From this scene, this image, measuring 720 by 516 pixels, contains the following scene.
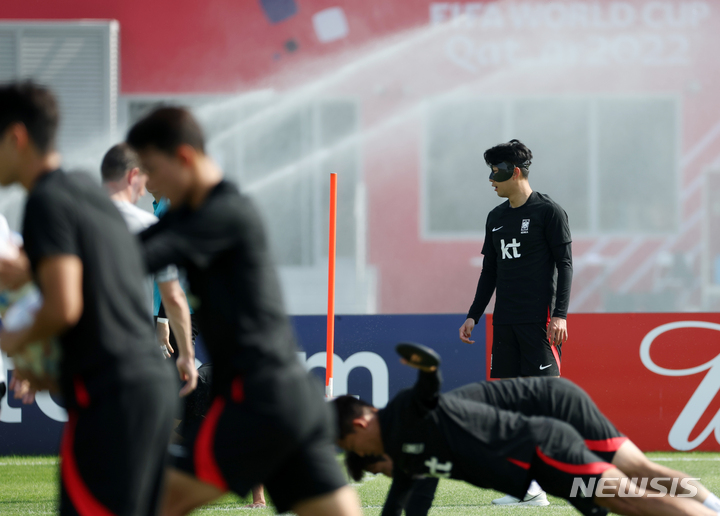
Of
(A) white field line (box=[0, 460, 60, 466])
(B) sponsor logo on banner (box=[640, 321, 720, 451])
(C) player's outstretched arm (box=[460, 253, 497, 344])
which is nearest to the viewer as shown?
(C) player's outstretched arm (box=[460, 253, 497, 344])

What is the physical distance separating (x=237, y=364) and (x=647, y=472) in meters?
2.15

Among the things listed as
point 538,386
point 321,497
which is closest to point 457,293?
point 538,386

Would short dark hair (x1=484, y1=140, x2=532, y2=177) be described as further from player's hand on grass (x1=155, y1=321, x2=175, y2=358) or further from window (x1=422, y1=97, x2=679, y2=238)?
window (x1=422, y1=97, x2=679, y2=238)

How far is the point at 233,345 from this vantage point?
251 cm

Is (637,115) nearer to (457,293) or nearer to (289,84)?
(457,293)

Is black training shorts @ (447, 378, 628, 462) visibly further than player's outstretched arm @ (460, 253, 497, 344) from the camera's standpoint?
No

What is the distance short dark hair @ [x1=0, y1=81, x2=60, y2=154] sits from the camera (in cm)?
250

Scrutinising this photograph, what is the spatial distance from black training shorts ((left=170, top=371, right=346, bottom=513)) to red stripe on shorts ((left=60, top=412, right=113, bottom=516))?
1.18 ft

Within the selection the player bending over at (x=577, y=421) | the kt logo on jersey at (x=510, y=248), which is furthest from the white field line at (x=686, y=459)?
the player bending over at (x=577, y=421)

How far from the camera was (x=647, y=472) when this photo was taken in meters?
3.77

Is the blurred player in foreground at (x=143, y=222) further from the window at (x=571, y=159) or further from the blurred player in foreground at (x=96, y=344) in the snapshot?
the window at (x=571, y=159)

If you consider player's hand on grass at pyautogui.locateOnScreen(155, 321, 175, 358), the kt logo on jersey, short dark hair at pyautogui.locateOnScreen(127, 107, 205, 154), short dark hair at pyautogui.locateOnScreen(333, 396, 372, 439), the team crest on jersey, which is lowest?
short dark hair at pyautogui.locateOnScreen(333, 396, 372, 439)

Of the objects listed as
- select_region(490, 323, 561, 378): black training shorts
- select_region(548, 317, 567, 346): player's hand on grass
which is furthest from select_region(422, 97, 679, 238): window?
select_region(548, 317, 567, 346): player's hand on grass

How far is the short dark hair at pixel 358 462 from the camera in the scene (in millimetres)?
3668
